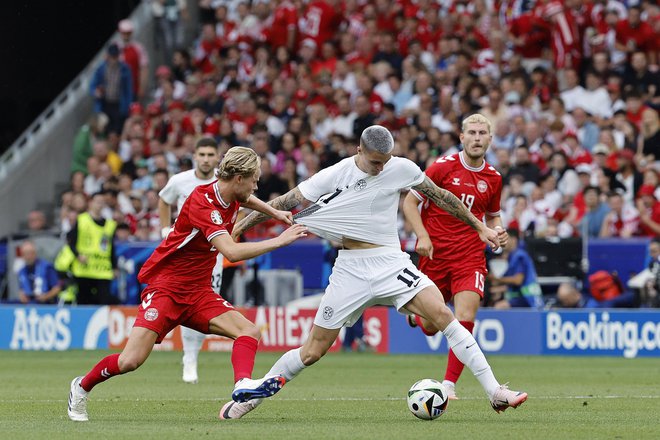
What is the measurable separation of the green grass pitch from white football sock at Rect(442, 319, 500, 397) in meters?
0.30

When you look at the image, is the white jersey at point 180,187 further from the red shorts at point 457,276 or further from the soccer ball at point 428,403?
the soccer ball at point 428,403

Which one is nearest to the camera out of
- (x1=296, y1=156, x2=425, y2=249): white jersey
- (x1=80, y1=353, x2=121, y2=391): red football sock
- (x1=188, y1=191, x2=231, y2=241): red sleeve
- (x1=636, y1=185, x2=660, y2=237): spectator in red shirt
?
(x1=188, y1=191, x2=231, y2=241): red sleeve

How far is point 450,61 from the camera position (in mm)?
24328

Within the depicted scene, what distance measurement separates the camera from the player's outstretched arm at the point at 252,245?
9484 mm

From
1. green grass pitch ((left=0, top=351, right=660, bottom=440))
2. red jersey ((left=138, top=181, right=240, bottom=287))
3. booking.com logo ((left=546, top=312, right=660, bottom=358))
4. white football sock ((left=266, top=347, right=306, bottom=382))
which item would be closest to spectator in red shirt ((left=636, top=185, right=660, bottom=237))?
booking.com logo ((left=546, top=312, right=660, bottom=358))

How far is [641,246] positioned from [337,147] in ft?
18.6

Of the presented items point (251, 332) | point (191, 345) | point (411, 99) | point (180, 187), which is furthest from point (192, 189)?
point (411, 99)

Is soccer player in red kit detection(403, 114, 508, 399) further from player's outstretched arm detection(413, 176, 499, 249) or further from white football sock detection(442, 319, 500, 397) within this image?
white football sock detection(442, 319, 500, 397)

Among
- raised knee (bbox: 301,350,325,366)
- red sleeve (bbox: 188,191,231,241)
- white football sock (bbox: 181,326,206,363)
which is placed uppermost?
red sleeve (bbox: 188,191,231,241)

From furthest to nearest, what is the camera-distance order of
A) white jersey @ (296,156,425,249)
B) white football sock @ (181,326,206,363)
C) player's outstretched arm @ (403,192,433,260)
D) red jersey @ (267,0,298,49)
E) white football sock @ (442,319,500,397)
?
red jersey @ (267,0,298,49), white football sock @ (181,326,206,363), player's outstretched arm @ (403,192,433,260), white jersey @ (296,156,425,249), white football sock @ (442,319,500,397)

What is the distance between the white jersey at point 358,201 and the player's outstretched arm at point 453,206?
0.37 meters

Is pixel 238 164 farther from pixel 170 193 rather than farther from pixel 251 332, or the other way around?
pixel 170 193

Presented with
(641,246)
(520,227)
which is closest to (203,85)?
(520,227)

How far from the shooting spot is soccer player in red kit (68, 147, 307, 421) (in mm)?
9938
